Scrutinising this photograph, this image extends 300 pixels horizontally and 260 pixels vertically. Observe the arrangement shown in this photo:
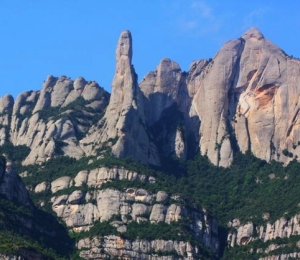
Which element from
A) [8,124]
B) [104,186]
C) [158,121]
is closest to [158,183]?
[104,186]

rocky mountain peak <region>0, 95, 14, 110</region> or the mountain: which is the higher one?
rocky mountain peak <region>0, 95, 14, 110</region>

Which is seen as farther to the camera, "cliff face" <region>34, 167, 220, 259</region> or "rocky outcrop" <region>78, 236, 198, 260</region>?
"cliff face" <region>34, 167, 220, 259</region>

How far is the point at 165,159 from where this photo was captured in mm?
173625

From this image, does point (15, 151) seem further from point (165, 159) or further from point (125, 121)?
point (165, 159)

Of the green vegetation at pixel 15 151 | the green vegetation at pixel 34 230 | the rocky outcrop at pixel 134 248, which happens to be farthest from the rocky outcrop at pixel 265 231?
the green vegetation at pixel 15 151

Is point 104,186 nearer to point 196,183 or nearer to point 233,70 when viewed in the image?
point 196,183

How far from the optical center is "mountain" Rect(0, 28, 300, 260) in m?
151

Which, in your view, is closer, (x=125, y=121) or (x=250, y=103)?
(x=125, y=121)

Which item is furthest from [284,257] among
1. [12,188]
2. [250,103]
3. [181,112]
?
[181,112]

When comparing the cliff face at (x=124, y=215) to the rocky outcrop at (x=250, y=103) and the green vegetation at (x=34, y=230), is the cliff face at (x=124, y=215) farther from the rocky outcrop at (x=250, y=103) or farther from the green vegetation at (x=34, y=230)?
the rocky outcrop at (x=250, y=103)

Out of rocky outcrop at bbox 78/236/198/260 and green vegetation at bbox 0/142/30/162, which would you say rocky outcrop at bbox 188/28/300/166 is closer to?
green vegetation at bbox 0/142/30/162

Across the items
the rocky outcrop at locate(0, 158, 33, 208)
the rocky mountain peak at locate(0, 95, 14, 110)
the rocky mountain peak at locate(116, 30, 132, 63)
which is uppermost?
the rocky mountain peak at locate(116, 30, 132, 63)

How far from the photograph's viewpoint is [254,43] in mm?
182375

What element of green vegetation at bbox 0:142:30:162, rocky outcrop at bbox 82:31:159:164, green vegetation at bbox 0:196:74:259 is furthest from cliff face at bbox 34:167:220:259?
green vegetation at bbox 0:142:30:162
